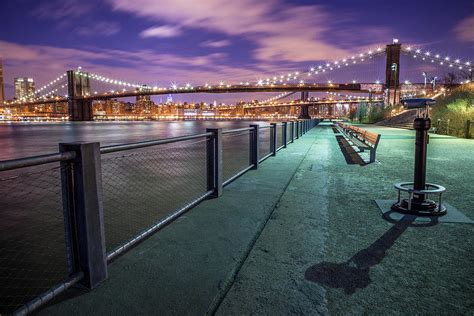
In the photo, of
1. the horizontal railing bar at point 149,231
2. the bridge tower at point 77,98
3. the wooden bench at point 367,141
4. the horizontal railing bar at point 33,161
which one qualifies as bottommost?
the horizontal railing bar at point 149,231

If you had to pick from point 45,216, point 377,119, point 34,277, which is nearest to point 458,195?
point 34,277

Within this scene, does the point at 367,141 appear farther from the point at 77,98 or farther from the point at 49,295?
the point at 77,98

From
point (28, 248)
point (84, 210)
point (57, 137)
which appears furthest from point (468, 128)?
point (57, 137)

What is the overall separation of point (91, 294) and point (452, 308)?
8.34 feet

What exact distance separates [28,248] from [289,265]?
2.96 m

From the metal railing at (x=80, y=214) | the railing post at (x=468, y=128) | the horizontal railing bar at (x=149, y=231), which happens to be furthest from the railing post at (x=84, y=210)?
the railing post at (x=468, y=128)

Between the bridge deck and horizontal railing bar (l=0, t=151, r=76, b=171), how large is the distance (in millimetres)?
1003

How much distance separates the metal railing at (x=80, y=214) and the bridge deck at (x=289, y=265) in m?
0.19

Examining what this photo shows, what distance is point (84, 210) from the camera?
8.36 ft

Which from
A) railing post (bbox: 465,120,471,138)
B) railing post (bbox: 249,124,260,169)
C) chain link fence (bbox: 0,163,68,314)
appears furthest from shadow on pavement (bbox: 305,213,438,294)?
railing post (bbox: 465,120,471,138)

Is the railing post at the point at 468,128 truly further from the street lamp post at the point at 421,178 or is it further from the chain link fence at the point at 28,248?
the chain link fence at the point at 28,248

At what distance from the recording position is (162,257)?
10.4 feet

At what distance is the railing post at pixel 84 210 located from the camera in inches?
99.4

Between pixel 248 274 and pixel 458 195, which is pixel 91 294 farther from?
pixel 458 195
